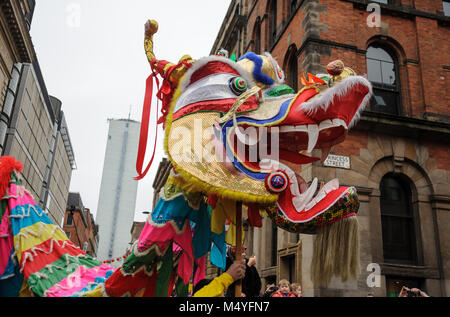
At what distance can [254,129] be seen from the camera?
2.09 meters

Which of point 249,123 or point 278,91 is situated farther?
point 278,91

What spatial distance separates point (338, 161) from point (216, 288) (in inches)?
290

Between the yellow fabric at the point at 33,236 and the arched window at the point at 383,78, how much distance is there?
9048 millimetres

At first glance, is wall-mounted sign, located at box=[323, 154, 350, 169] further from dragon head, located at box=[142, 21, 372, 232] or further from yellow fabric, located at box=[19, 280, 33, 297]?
yellow fabric, located at box=[19, 280, 33, 297]

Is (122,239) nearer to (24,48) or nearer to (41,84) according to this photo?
(41,84)

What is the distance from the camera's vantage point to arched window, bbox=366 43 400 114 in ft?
33.0

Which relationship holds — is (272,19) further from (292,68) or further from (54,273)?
(54,273)

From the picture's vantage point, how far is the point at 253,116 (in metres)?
2.12

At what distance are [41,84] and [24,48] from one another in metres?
5.32

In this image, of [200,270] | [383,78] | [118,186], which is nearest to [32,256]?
[200,270]

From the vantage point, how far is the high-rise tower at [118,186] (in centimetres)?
7806

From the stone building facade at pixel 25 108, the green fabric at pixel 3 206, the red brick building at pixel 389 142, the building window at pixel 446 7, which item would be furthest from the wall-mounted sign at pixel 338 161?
the stone building facade at pixel 25 108

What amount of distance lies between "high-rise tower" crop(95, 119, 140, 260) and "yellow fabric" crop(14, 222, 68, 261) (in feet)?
240
